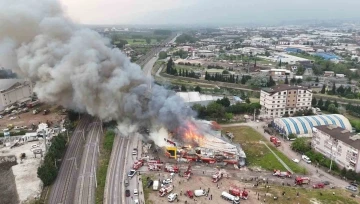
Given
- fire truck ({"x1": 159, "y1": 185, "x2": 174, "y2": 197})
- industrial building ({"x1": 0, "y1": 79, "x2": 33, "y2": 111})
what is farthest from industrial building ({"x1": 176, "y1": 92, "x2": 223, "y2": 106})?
industrial building ({"x1": 0, "y1": 79, "x2": 33, "y2": 111})

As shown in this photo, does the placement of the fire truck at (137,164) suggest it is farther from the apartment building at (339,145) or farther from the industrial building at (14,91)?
the industrial building at (14,91)

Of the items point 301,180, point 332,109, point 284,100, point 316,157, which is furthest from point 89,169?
point 332,109

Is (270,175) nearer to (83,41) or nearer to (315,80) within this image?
(83,41)

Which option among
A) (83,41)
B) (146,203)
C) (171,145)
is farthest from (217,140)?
(83,41)

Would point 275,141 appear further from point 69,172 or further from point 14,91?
point 14,91

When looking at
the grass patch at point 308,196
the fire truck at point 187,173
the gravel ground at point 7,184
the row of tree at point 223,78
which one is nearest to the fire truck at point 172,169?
the fire truck at point 187,173

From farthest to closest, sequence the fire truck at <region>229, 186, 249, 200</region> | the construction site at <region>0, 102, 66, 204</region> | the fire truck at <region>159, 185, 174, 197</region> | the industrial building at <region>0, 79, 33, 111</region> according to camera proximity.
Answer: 1. the industrial building at <region>0, 79, 33, 111</region>
2. the construction site at <region>0, 102, 66, 204</region>
3. the fire truck at <region>159, 185, 174, 197</region>
4. the fire truck at <region>229, 186, 249, 200</region>

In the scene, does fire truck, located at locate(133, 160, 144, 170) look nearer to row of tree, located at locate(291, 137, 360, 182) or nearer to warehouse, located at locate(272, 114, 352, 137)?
row of tree, located at locate(291, 137, 360, 182)
